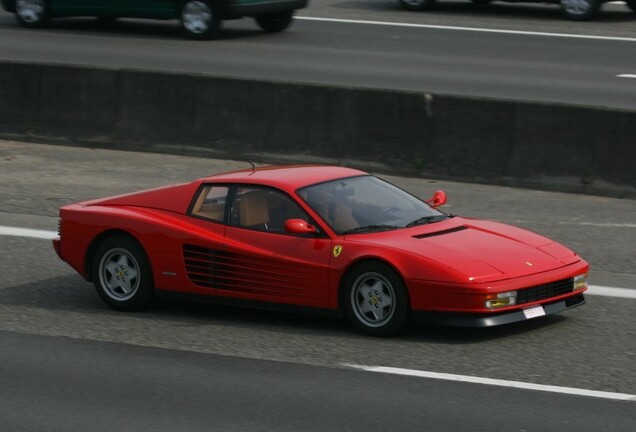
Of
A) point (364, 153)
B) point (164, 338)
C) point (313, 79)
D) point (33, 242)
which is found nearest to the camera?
point (164, 338)

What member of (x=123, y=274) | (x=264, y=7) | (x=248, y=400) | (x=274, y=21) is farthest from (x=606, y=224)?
(x=274, y=21)

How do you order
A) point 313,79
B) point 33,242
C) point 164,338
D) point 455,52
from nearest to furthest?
point 164,338, point 33,242, point 313,79, point 455,52

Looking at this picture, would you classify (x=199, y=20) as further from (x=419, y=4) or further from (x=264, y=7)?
(x=419, y=4)

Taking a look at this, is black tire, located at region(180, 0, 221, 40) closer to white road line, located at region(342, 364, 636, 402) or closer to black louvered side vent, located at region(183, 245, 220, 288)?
black louvered side vent, located at region(183, 245, 220, 288)

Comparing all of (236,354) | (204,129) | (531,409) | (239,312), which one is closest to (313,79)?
(204,129)

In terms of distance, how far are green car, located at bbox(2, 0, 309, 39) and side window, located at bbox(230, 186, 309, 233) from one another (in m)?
13.4

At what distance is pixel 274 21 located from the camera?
25078mm

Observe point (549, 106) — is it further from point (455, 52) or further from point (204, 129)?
point (455, 52)

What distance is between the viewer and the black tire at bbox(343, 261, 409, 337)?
9.34 metres

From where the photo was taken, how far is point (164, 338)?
31.8 feet

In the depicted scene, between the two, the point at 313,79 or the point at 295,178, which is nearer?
the point at 295,178

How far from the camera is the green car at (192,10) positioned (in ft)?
76.7

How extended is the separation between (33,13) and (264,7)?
459 cm

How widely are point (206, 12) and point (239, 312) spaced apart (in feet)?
45.2
